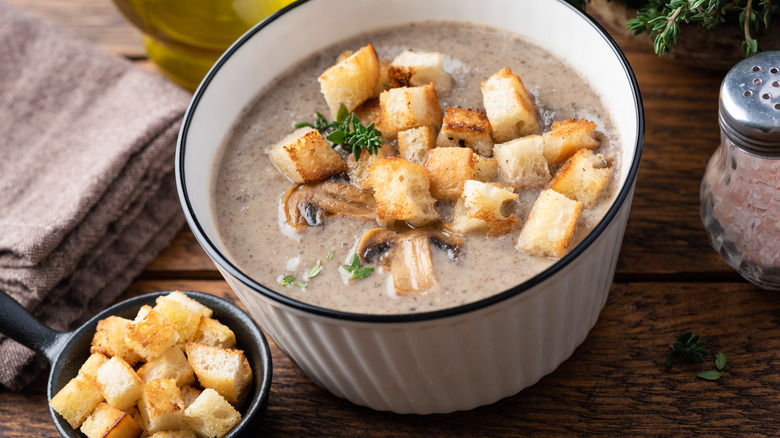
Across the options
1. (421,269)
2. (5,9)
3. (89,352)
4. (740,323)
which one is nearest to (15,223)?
(89,352)

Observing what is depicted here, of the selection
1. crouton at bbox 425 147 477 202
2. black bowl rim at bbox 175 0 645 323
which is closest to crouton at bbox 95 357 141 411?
black bowl rim at bbox 175 0 645 323

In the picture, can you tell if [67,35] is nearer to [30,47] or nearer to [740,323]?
[30,47]

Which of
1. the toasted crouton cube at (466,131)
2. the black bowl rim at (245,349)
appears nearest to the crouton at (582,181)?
the toasted crouton cube at (466,131)

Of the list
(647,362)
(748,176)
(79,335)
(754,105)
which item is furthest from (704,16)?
(79,335)

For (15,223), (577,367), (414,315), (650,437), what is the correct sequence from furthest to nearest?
(15,223)
(577,367)
(650,437)
(414,315)

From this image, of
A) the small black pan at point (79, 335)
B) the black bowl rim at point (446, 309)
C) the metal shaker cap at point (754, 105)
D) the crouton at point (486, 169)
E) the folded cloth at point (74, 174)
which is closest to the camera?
the black bowl rim at point (446, 309)

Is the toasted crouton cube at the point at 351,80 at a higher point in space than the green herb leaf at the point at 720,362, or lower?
higher

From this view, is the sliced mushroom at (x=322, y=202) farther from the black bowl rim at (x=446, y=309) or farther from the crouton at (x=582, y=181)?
the crouton at (x=582, y=181)

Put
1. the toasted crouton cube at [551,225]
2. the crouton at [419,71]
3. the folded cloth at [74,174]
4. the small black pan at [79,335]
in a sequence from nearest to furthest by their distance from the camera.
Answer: the toasted crouton cube at [551,225] < the small black pan at [79,335] < the crouton at [419,71] < the folded cloth at [74,174]
